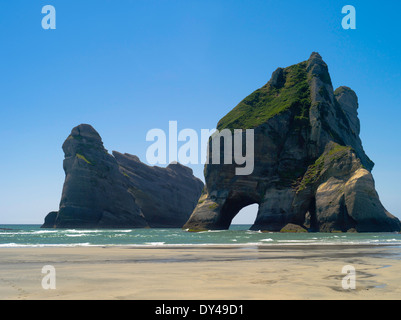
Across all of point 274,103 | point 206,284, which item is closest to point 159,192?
point 274,103

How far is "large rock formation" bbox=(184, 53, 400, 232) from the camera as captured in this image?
68.2m

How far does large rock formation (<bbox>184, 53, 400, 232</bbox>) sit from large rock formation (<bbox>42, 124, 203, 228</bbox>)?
153 feet

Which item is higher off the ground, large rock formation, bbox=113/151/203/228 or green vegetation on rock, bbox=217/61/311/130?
green vegetation on rock, bbox=217/61/311/130

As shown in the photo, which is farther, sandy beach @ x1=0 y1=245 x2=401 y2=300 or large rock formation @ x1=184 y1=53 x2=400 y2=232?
large rock formation @ x1=184 y1=53 x2=400 y2=232

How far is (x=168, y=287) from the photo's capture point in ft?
33.3

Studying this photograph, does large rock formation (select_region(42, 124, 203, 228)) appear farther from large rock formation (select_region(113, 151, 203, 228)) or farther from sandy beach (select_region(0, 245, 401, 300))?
sandy beach (select_region(0, 245, 401, 300))

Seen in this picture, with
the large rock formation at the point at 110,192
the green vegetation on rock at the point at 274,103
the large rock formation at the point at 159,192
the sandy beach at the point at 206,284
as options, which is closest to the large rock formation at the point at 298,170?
the green vegetation on rock at the point at 274,103

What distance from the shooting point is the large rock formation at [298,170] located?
6819 centimetres

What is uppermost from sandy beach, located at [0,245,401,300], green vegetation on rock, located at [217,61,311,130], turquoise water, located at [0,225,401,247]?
green vegetation on rock, located at [217,61,311,130]

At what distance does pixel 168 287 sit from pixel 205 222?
73.9 m

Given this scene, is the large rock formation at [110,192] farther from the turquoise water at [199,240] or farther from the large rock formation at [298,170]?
the turquoise water at [199,240]

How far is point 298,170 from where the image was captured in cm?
8362

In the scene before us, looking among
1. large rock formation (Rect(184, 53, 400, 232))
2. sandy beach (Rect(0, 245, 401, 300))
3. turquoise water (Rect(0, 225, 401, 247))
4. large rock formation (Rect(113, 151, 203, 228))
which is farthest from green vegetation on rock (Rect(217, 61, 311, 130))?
sandy beach (Rect(0, 245, 401, 300))
